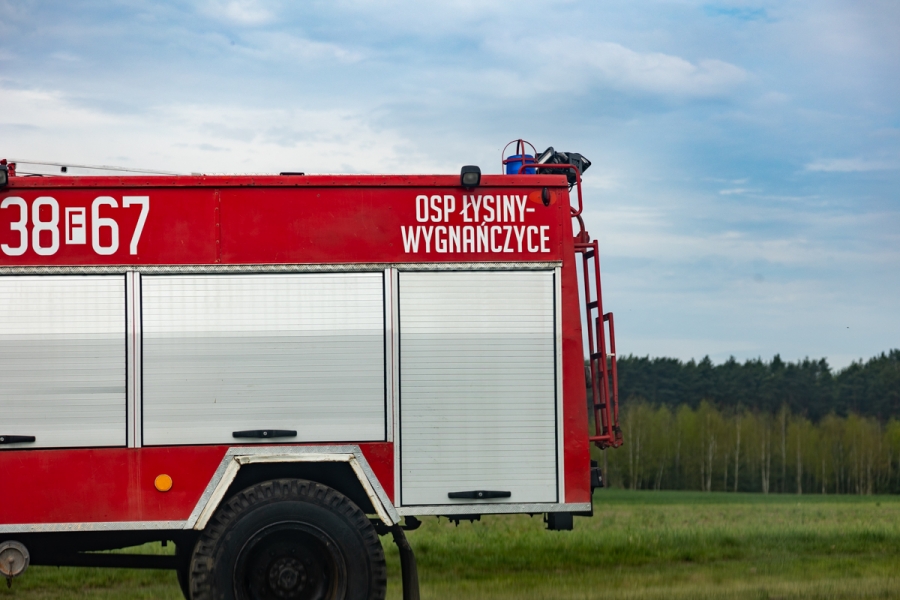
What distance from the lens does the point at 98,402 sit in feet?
21.9

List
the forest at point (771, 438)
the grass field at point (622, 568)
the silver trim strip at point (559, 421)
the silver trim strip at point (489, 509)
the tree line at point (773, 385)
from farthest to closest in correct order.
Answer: the tree line at point (773, 385) → the forest at point (771, 438) → the grass field at point (622, 568) → the silver trim strip at point (559, 421) → the silver trim strip at point (489, 509)

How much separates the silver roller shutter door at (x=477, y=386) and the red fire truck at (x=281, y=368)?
0.02 meters

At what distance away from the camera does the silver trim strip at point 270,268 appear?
6.78 m

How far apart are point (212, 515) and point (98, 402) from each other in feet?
3.63

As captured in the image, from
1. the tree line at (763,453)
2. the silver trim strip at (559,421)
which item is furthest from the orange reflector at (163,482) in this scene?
the tree line at (763,453)

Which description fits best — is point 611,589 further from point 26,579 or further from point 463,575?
point 26,579

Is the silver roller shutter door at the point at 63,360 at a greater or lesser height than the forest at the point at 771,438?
greater

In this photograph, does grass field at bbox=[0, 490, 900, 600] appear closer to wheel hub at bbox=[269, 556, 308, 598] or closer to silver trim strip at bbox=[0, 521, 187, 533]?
wheel hub at bbox=[269, 556, 308, 598]

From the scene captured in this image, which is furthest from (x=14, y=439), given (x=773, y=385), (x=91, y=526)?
(x=773, y=385)

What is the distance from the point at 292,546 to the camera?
6.76m

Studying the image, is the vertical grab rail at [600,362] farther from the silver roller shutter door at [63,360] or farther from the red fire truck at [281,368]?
the silver roller shutter door at [63,360]

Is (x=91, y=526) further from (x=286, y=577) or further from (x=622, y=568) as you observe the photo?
(x=622, y=568)

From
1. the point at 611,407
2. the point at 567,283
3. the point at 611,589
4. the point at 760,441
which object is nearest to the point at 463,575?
the point at 611,589

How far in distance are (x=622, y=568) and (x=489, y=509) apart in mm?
4668
